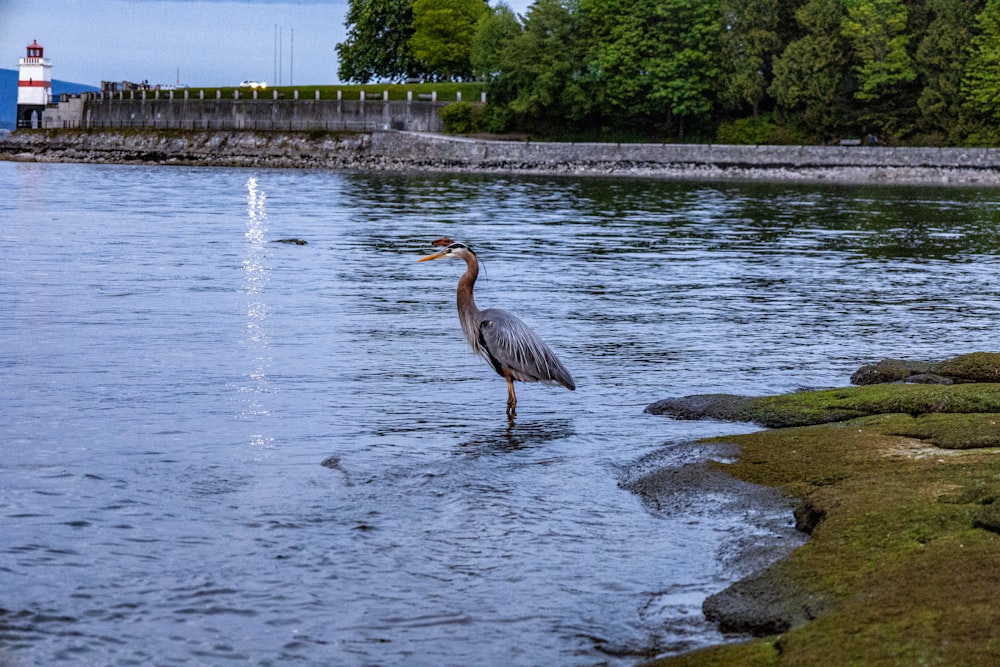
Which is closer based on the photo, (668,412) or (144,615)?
(144,615)

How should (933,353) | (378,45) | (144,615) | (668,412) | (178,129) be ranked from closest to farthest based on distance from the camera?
1. (144,615)
2. (668,412)
3. (933,353)
4. (178,129)
5. (378,45)

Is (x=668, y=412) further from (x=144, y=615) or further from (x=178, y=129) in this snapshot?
(x=178, y=129)

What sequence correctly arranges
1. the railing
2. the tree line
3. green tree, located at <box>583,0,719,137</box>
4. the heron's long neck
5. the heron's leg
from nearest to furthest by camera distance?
the heron's long neck → the heron's leg → the tree line → green tree, located at <box>583,0,719,137</box> → the railing

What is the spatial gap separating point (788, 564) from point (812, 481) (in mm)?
2045

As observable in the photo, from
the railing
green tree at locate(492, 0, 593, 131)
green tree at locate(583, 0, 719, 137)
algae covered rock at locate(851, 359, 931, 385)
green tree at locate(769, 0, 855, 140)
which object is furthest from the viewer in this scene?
the railing

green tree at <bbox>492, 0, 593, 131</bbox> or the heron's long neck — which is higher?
green tree at <bbox>492, 0, 593, 131</bbox>

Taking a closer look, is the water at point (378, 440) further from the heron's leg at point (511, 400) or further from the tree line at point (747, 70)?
the tree line at point (747, 70)

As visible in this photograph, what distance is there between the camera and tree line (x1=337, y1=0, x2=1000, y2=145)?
86125 mm

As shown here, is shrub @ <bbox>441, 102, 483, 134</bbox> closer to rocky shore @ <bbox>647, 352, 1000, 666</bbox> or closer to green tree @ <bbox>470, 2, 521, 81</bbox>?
green tree @ <bbox>470, 2, 521, 81</bbox>

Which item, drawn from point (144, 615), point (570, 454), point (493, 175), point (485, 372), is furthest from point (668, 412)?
point (493, 175)

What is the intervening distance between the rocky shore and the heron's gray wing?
118cm

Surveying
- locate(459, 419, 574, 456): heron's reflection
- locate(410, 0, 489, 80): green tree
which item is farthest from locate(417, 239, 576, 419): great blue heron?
locate(410, 0, 489, 80): green tree

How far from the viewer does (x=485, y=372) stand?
14828mm

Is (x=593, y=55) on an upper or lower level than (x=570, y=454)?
upper
